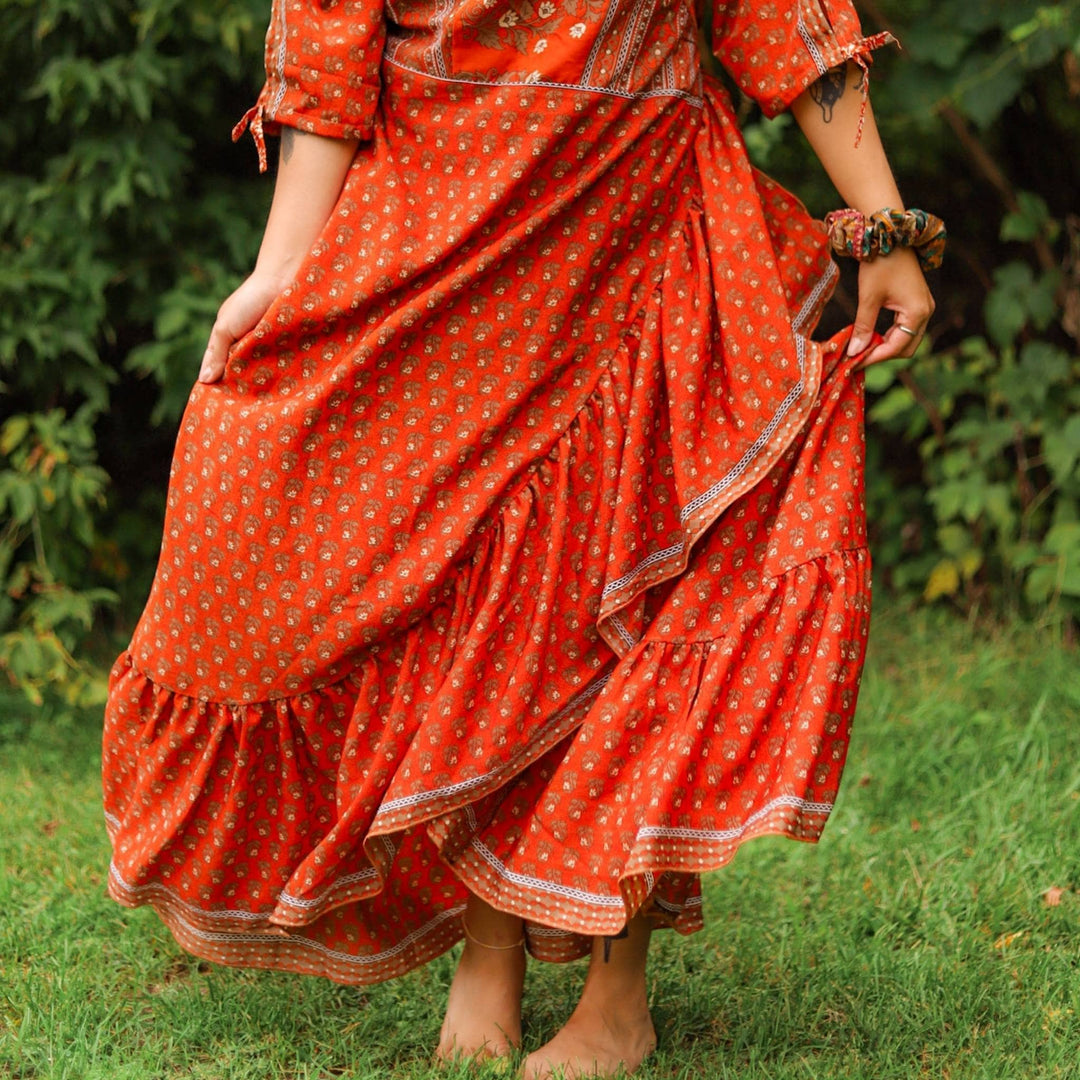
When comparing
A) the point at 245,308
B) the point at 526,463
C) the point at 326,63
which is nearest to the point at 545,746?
the point at 526,463

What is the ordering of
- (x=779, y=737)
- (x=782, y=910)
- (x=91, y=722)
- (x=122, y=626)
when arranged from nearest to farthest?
(x=779, y=737)
(x=782, y=910)
(x=91, y=722)
(x=122, y=626)

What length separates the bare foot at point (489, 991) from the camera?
1.99m

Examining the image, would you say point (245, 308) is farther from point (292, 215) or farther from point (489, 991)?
point (489, 991)

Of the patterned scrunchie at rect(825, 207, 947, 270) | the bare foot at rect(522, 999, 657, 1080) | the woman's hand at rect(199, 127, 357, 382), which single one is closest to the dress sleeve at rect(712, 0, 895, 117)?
the patterned scrunchie at rect(825, 207, 947, 270)

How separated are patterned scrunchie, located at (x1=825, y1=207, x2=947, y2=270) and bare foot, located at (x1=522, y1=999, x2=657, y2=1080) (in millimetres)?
1058

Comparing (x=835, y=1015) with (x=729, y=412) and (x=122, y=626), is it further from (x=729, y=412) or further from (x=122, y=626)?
(x=122, y=626)

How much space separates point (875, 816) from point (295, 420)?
5.44 feet

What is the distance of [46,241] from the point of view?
3.57 meters

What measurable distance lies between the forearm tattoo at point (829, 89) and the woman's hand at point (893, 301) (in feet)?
0.67

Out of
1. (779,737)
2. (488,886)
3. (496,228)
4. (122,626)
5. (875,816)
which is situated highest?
(496,228)

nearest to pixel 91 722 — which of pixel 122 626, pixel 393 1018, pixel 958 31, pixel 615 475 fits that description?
pixel 122 626

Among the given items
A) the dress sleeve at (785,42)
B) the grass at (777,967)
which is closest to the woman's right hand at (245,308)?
the dress sleeve at (785,42)

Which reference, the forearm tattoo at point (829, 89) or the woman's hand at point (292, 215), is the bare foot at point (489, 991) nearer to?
the woman's hand at point (292, 215)

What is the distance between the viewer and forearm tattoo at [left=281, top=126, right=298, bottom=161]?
70.4 inches
